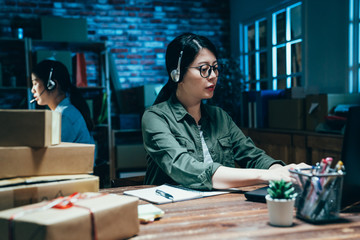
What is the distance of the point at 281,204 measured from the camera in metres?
0.93

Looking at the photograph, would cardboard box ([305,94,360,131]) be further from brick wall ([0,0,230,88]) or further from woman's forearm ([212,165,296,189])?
brick wall ([0,0,230,88])

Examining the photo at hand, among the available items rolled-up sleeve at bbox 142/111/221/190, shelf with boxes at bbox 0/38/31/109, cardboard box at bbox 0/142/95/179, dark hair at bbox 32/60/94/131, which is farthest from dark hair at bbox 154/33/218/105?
shelf with boxes at bbox 0/38/31/109

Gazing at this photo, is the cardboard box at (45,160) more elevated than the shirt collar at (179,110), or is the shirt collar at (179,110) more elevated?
the shirt collar at (179,110)

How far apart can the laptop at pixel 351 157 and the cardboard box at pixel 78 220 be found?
628 mm

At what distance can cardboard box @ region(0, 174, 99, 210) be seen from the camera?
0.95 metres

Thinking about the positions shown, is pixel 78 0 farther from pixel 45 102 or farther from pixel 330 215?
pixel 330 215

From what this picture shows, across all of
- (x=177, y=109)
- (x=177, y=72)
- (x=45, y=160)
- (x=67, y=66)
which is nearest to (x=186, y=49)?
(x=177, y=72)

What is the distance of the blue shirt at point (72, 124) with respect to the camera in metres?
2.44

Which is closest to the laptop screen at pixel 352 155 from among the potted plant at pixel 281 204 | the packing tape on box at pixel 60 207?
the potted plant at pixel 281 204

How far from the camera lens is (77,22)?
427 centimetres

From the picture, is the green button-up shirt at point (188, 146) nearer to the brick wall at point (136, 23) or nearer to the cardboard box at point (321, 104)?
the cardboard box at point (321, 104)

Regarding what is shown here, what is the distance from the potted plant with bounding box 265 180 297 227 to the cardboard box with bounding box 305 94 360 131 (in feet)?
7.11

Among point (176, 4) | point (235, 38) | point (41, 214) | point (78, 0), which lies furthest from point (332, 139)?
point (78, 0)

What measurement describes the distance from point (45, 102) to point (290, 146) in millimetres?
2163
